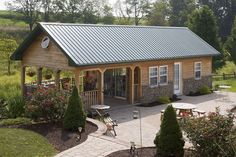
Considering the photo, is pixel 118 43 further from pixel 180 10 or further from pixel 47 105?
pixel 180 10

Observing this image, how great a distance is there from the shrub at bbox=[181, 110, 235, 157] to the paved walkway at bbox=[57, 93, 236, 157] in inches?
113

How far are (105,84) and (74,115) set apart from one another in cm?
1033

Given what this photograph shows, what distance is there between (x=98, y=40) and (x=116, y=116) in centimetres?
449

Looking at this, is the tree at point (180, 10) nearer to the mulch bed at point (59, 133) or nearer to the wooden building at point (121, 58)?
the wooden building at point (121, 58)

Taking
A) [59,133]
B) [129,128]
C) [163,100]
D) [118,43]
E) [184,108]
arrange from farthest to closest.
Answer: [163,100]
[118,43]
[184,108]
[129,128]
[59,133]

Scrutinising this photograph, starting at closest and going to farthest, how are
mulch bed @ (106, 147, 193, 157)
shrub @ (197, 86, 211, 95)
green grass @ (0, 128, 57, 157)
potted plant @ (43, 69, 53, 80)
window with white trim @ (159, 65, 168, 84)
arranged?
mulch bed @ (106, 147, 193, 157) < green grass @ (0, 128, 57, 157) < window with white trim @ (159, 65, 168, 84) < potted plant @ (43, 69, 53, 80) < shrub @ (197, 86, 211, 95)

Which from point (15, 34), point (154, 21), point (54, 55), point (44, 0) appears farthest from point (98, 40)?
point (44, 0)

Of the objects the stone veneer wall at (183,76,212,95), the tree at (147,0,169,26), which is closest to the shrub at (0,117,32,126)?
the stone veneer wall at (183,76,212,95)

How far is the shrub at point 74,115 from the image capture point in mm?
13828

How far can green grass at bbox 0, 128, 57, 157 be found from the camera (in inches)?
453

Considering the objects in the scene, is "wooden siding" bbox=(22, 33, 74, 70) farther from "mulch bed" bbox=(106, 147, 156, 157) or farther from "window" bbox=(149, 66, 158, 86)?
"mulch bed" bbox=(106, 147, 156, 157)

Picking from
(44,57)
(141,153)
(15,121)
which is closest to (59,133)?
(15,121)

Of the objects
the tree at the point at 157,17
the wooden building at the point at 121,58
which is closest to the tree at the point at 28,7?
the tree at the point at 157,17

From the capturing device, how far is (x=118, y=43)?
68.7 ft
